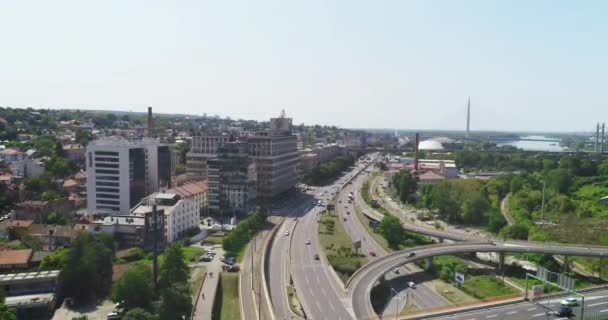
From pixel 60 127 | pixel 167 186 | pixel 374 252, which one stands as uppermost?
pixel 60 127

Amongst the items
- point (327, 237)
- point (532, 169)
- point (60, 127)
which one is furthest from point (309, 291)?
point (60, 127)

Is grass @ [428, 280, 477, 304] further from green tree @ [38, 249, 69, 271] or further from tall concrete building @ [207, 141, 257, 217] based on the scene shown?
tall concrete building @ [207, 141, 257, 217]

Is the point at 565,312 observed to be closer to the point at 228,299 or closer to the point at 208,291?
the point at 228,299

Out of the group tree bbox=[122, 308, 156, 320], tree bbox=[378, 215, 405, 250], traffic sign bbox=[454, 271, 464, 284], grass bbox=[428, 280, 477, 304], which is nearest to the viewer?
tree bbox=[122, 308, 156, 320]

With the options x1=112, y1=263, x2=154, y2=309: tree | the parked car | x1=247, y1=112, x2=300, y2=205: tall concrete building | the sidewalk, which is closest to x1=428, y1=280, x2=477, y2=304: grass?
the parked car

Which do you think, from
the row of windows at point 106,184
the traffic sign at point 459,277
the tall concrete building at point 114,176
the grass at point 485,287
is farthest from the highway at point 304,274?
the row of windows at point 106,184

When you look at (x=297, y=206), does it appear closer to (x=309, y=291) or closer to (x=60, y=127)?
(x=309, y=291)

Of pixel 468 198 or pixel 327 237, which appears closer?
pixel 327 237

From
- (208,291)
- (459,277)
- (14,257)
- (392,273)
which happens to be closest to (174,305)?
(208,291)
